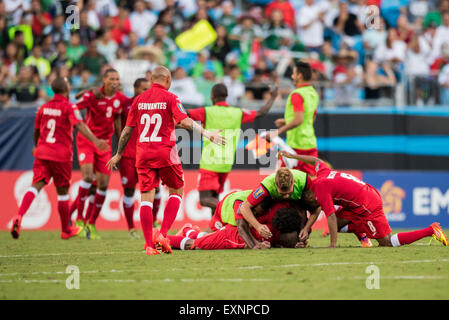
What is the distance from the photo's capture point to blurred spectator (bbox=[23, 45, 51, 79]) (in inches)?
637

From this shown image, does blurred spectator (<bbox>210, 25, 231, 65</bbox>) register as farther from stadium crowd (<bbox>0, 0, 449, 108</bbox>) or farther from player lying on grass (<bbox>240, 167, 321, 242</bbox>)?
player lying on grass (<bbox>240, 167, 321, 242</bbox>)

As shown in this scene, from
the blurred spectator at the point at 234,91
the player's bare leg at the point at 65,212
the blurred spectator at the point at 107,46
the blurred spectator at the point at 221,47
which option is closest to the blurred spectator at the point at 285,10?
the blurred spectator at the point at 221,47

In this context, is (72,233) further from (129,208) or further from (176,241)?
(176,241)

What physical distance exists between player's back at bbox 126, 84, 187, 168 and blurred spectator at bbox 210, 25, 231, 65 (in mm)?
8603

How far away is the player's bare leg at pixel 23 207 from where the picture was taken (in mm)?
10930

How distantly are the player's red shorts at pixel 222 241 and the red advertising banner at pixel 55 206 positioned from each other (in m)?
5.17

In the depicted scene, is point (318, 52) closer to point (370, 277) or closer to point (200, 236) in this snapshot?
point (200, 236)

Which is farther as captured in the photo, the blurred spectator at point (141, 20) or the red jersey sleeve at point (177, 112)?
the blurred spectator at point (141, 20)

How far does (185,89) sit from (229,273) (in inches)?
333

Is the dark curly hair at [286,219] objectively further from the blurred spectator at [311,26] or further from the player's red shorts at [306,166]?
the blurred spectator at [311,26]

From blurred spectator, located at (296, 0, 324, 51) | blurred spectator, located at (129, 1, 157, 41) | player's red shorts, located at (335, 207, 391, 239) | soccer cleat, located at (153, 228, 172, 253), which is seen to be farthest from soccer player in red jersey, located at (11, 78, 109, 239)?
blurred spectator, located at (296, 0, 324, 51)

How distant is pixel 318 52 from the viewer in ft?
57.1
